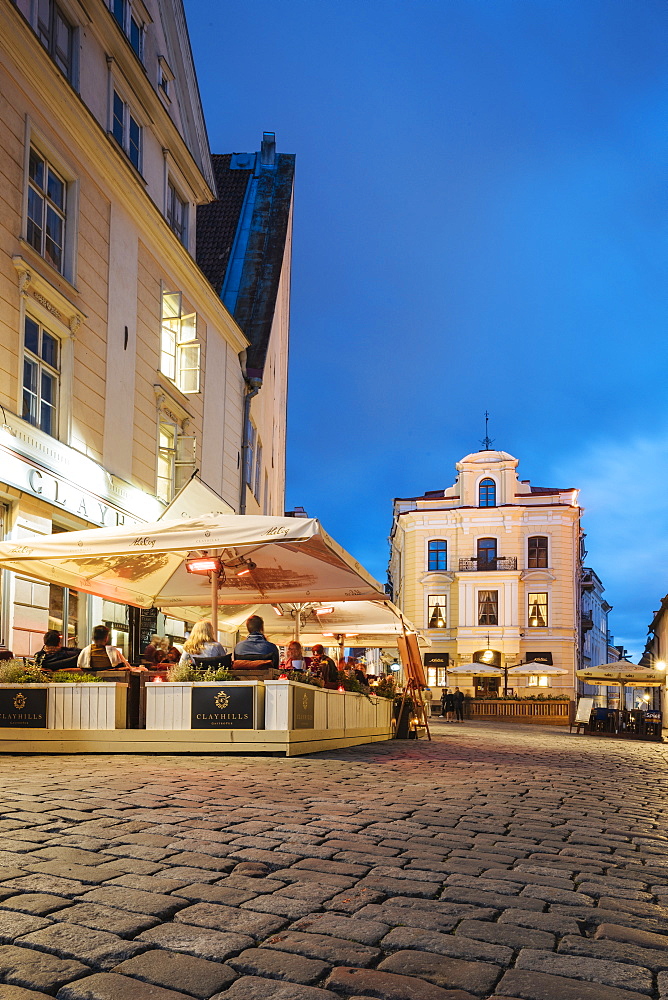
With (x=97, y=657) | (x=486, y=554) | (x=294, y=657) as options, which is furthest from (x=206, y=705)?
(x=486, y=554)

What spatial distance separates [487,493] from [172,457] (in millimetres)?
38463

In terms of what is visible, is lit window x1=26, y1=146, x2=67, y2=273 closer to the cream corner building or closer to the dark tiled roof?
the dark tiled roof

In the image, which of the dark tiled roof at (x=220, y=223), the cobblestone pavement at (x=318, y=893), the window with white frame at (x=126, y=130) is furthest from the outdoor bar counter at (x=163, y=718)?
the dark tiled roof at (x=220, y=223)

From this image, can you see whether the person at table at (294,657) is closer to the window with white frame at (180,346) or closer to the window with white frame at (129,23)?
the window with white frame at (180,346)

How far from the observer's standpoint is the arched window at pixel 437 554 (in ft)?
192

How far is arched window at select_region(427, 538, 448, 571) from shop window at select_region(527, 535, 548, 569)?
4962 millimetres

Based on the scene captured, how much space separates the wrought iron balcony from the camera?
56844 millimetres

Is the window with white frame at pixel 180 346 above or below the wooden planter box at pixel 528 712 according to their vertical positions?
above

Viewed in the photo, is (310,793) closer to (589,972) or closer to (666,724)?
(589,972)

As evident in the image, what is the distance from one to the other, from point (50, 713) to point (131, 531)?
7.58 ft

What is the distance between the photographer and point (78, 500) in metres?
16.5

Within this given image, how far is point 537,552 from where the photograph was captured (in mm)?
57312

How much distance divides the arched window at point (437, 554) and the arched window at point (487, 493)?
3281mm

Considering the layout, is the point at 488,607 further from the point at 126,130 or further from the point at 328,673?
the point at 328,673
